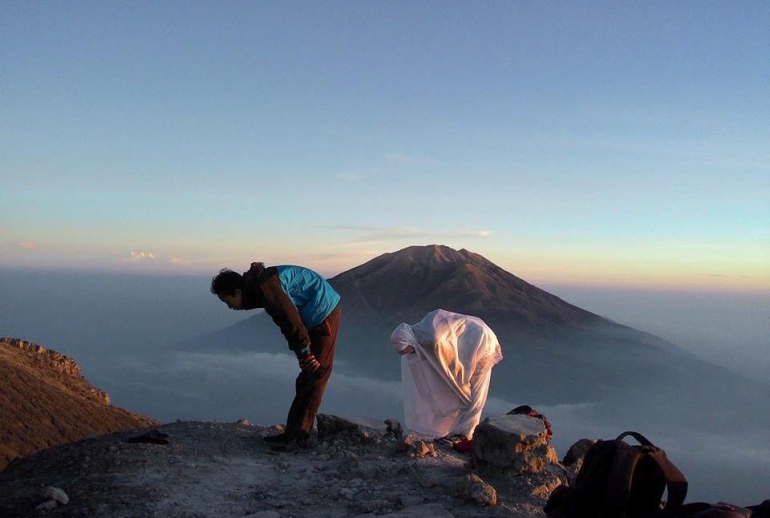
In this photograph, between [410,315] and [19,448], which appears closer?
[19,448]

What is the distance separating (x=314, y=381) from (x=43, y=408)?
7.56 m

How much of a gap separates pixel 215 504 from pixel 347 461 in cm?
124

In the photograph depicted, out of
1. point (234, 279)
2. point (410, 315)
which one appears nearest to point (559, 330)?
point (410, 315)

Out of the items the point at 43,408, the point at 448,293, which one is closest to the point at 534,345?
the point at 448,293

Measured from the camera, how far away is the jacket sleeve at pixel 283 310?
5082mm

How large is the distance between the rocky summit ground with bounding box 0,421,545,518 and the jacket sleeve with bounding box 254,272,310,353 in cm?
98

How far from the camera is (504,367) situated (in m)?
84.7

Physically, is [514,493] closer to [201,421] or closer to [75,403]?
[201,421]

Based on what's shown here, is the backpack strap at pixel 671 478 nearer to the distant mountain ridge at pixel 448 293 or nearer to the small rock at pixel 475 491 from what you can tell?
the small rock at pixel 475 491

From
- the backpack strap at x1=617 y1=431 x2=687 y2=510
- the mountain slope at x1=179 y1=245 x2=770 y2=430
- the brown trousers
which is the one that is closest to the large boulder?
the brown trousers

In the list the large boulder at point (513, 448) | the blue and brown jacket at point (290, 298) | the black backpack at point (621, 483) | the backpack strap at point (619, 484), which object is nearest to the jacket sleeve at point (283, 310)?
the blue and brown jacket at point (290, 298)

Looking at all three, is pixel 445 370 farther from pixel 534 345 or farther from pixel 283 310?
pixel 534 345

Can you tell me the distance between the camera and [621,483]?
3.04 meters

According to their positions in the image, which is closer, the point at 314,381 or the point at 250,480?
the point at 250,480
